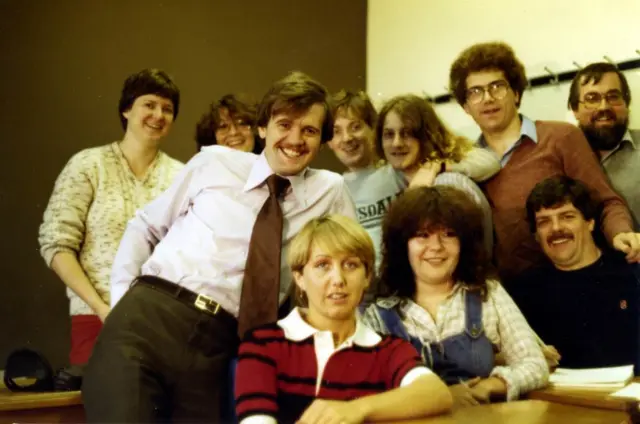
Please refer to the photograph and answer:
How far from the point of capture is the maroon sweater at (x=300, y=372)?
4.87 feet

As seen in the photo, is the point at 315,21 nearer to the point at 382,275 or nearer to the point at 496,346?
the point at 382,275

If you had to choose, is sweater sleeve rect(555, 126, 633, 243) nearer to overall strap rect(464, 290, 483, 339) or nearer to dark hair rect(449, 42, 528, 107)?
dark hair rect(449, 42, 528, 107)

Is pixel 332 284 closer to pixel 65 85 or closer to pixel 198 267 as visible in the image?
pixel 198 267

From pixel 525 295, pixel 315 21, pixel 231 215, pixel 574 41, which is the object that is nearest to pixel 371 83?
pixel 315 21

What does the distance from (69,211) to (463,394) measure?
1.53m

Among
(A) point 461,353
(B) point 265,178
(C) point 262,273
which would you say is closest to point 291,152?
(B) point 265,178

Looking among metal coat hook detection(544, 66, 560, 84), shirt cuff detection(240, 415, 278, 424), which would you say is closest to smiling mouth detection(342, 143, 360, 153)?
metal coat hook detection(544, 66, 560, 84)

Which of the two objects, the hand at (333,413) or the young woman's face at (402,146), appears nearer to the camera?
the hand at (333,413)

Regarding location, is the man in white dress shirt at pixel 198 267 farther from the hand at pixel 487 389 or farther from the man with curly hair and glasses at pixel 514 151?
the man with curly hair and glasses at pixel 514 151

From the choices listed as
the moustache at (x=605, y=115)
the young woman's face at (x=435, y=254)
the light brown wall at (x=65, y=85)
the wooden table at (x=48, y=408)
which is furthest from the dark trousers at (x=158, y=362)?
the moustache at (x=605, y=115)

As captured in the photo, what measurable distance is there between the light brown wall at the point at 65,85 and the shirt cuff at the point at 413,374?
2.14 metres

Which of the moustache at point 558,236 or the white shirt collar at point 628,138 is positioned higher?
the white shirt collar at point 628,138

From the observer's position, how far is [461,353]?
1.79 metres

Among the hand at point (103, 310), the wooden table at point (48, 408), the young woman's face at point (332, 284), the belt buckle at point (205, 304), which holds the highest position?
the young woman's face at point (332, 284)
